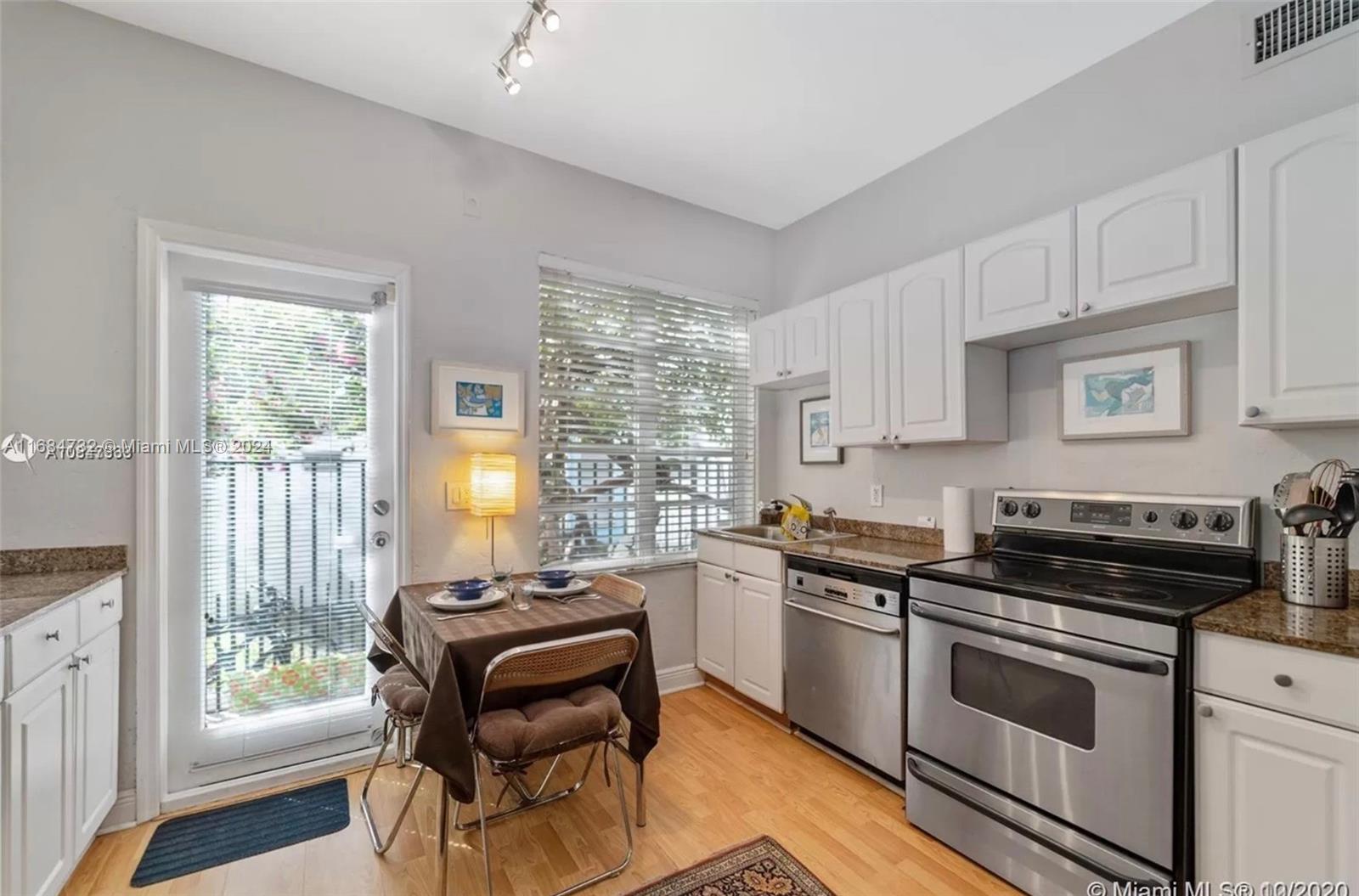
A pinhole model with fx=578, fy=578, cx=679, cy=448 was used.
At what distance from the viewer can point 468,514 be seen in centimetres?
280

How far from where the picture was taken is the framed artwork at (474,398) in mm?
2701

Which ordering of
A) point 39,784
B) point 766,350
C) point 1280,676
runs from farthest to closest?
point 766,350
point 39,784
point 1280,676

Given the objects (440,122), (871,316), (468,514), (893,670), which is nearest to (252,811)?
(468,514)

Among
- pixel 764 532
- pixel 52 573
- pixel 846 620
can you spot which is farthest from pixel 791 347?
pixel 52 573

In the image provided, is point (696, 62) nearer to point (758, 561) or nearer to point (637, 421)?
point (637, 421)

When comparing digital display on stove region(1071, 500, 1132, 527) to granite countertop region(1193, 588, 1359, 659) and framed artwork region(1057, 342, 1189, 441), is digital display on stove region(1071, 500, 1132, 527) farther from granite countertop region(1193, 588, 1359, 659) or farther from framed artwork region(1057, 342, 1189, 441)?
granite countertop region(1193, 588, 1359, 659)

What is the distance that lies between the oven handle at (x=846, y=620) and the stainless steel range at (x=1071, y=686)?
0.11 metres

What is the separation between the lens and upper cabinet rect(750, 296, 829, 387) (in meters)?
3.22

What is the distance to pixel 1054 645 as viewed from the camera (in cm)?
179

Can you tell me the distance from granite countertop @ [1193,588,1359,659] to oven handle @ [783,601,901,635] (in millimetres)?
997

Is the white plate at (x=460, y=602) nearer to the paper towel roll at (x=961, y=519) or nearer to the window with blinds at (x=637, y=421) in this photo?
the window with blinds at (x=637, y=421)

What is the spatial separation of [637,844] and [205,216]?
115 inches

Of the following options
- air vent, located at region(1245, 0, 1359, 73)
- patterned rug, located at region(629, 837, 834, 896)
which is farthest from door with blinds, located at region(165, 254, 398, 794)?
air vent, located at region(1245, 0, 1359, 73)

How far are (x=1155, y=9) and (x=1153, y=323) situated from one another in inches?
44.5
